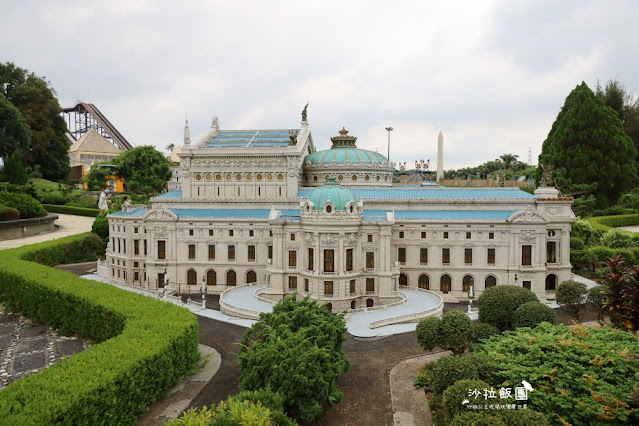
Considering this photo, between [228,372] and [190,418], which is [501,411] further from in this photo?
[228,372]

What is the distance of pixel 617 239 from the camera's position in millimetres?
61781

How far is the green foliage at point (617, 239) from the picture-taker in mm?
61062

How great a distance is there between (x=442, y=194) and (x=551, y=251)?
47.5 ft

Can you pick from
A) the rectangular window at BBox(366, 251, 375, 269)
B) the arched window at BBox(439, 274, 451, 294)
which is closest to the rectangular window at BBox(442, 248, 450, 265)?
the arched window at BBox(439, 274, 451, 294)

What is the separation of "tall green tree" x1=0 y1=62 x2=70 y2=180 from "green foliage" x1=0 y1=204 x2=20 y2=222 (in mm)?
36573

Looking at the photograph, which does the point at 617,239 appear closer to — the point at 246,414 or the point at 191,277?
the point at 191,277

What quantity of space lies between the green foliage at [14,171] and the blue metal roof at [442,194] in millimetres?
65346

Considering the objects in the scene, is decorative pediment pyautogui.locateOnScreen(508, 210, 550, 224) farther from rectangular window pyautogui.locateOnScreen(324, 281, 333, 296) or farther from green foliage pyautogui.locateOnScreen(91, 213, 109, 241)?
green foliage pyautogui.locateOnScreen(91, 213, 109, 241)

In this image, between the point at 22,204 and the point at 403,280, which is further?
the point at 22,204

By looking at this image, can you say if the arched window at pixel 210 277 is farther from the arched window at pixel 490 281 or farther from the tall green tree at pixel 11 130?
the tall green tree at pixel 11 130

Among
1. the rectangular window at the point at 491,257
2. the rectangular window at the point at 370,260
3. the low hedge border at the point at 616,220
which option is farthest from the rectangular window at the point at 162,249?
the low hedge border at the point at 616,220

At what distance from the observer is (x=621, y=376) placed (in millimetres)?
22500

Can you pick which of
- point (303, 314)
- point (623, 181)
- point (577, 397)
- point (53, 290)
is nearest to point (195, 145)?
point (53, 290)

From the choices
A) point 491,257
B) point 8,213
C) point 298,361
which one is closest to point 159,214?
point 8,213
